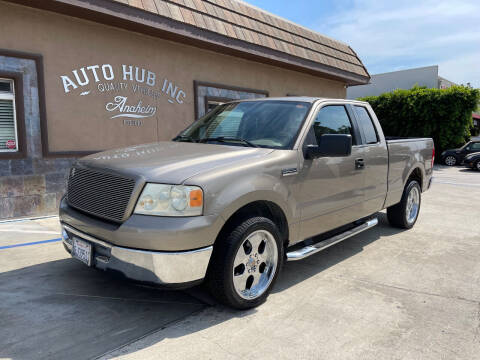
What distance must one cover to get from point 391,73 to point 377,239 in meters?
34.5

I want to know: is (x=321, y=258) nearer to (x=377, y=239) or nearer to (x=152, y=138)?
(x=377, y=239)

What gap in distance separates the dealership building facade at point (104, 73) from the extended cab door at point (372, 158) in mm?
4736

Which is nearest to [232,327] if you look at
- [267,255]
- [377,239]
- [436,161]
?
[267,255]

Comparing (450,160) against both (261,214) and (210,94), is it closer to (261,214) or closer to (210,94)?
(210,94)

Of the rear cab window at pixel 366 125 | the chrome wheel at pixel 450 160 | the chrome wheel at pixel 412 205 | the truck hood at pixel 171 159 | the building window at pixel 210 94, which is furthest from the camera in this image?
the chrome wheel at pixel 450 160

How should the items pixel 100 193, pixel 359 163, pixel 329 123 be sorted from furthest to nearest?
pixel 359 163, pixel 329 123, pixel 100 193

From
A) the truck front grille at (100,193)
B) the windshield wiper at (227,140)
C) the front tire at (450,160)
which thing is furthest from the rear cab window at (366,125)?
the front tire at (450,160)

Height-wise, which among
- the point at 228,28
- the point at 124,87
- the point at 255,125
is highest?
the point at 228,28

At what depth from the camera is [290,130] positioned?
3.90 meters

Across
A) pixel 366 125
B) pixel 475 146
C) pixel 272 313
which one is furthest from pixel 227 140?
pixel 475 146

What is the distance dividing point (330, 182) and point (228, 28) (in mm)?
6371

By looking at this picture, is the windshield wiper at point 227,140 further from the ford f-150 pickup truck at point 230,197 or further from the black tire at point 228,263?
the black tire at point 228,263

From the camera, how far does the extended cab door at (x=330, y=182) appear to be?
3826mm

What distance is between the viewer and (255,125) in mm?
4086
